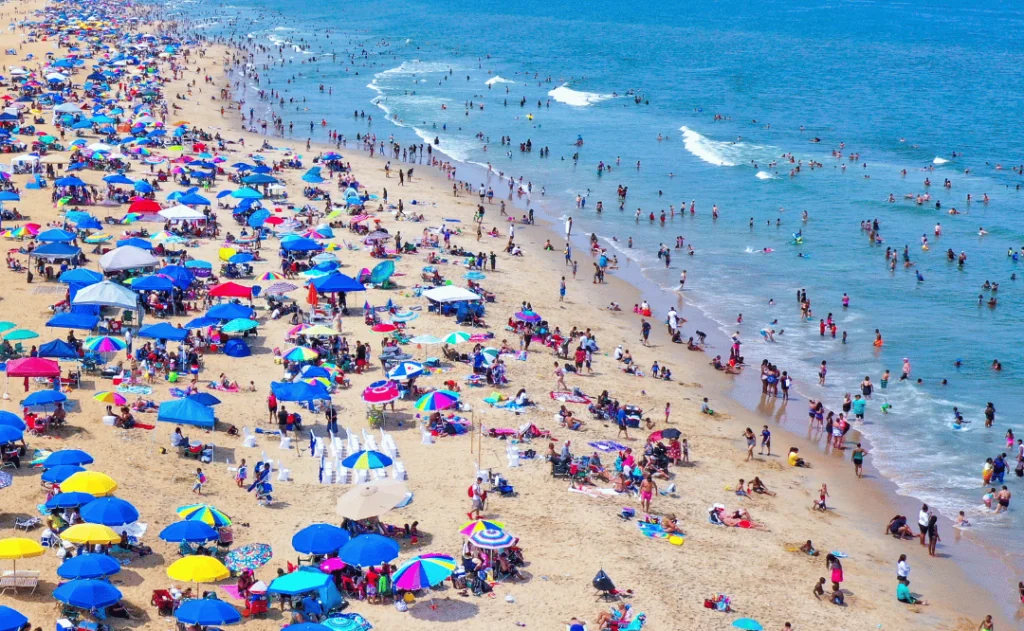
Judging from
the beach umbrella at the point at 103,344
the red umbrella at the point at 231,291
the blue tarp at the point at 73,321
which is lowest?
the beach umbrella at the point at 103,344

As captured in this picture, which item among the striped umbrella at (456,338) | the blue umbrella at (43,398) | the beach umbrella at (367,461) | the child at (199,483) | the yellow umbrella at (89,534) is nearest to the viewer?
the yellow umbrella at (89,534)

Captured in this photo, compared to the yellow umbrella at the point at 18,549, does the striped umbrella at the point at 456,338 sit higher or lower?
higher

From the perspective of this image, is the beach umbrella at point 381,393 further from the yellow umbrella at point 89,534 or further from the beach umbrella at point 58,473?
the yellow umbrella at point 89,534

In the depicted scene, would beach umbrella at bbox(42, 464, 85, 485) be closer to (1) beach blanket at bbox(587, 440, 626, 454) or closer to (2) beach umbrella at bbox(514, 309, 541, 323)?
(1) beach blanket at bbox(587, 440, 626, 454)

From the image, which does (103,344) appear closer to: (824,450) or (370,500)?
(370,500)

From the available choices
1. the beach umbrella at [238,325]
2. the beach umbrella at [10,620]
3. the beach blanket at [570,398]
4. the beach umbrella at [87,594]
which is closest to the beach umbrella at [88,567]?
the beach umbrella at [87,594]

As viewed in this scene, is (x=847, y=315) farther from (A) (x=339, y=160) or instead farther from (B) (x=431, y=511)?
(A) (x=339, y=160)
